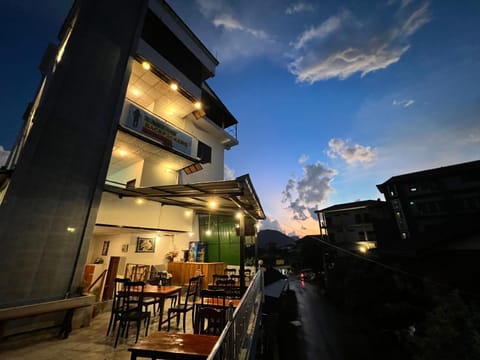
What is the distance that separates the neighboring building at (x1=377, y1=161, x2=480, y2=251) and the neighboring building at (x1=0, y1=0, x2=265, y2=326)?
19.7 m

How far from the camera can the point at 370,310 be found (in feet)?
51.5

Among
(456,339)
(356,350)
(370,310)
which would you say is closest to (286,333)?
(356,350)

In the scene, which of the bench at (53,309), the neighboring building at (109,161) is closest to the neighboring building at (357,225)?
the neighboring building at (109,161)

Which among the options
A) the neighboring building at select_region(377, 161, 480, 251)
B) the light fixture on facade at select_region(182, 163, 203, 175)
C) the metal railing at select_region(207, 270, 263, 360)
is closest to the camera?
the metal railing at select_region(207, 270, 263, 360)

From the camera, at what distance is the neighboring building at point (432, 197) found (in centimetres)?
1767

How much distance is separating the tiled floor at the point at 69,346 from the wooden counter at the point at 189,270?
4491 mm

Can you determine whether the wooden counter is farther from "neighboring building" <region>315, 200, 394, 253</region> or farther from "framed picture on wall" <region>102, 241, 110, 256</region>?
"neighboring building" <region>315, 200, 394, 253</region>

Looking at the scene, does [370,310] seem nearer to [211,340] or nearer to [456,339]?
[456,339]

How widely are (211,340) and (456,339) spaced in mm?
10747

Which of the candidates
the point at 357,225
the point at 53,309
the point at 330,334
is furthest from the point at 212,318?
the point at 357,225

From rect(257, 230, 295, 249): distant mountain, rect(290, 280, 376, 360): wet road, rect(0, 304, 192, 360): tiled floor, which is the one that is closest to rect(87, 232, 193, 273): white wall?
rect(0, 304, 192, 360): tiled floor

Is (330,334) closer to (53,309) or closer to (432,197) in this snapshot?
(432,197)

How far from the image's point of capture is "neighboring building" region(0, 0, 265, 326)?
4273 mm

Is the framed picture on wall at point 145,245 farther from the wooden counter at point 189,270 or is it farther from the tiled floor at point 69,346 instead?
the tiled floor at point 69,346
